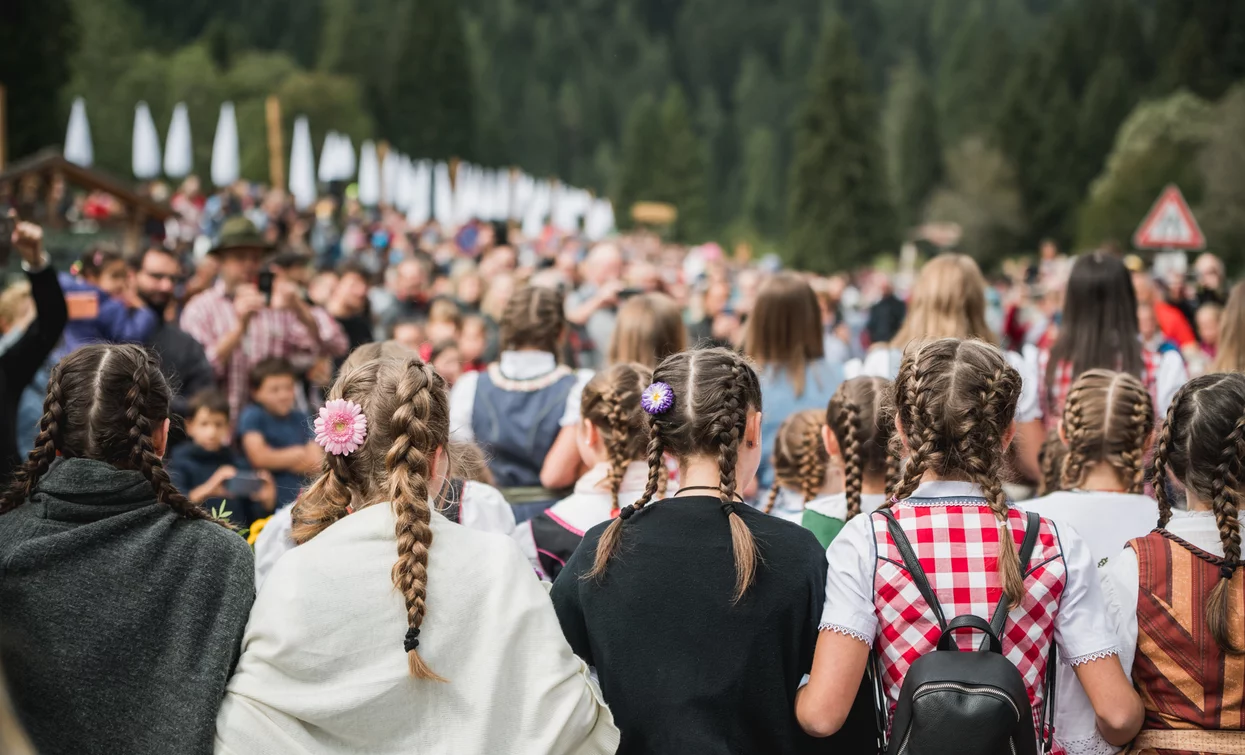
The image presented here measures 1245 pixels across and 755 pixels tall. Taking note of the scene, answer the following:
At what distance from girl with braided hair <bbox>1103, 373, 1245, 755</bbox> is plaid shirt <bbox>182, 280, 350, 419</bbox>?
5.65m

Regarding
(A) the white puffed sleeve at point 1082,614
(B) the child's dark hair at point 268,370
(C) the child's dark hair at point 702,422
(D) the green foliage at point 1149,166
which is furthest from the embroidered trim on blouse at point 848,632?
(D) the green foliage at point 1149,166

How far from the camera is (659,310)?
5.83 m

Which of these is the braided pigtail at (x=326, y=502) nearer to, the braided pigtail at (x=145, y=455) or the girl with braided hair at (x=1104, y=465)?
the braided pigtail at (x=145, y=455)

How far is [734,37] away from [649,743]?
11264 cm

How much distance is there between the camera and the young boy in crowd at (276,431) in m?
6.80

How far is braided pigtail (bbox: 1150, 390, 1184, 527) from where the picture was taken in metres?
3.28

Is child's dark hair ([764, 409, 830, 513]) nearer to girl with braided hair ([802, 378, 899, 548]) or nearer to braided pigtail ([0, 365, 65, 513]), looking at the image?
girl with braided hair ([802, 378, 899, 548])

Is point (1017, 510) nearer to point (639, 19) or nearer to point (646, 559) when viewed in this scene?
point (646, 559)

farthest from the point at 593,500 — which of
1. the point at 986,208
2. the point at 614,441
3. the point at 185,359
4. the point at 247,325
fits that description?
the point at 986,208

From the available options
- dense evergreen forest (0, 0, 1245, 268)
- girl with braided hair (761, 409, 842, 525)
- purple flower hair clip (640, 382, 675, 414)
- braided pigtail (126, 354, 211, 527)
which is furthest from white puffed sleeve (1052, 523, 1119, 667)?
dense evergreen forest (0, 0, 1245, 268)

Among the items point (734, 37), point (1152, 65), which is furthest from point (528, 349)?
point (734, 37)

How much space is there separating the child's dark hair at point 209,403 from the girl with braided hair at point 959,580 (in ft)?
14.1

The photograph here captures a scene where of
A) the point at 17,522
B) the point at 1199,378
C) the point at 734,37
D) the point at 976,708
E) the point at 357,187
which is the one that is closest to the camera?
the point at 976,708

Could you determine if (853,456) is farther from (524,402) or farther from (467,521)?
(524,402)
